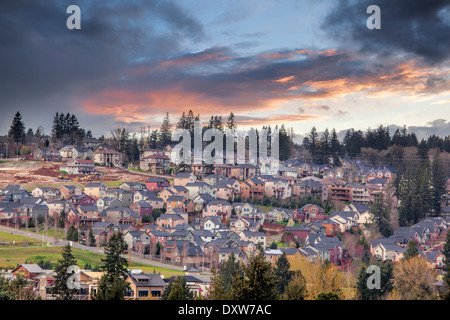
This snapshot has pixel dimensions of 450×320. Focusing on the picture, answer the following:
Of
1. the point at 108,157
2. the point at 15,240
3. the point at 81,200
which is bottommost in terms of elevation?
the point at 15,240

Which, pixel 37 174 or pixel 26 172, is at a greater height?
pixel 26 172

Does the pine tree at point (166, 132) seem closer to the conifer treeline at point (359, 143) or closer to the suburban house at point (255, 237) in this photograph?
the conifer treeline at point (359, 143)

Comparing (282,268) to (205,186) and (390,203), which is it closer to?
(205,186)

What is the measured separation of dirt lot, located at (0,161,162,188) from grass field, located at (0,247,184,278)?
18091mm

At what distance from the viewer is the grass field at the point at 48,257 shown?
31.1 meters

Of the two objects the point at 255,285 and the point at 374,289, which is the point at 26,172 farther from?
the point at 255,285

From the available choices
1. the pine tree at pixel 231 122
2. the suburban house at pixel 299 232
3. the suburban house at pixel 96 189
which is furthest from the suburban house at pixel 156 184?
the pine tree at pixel 231 122

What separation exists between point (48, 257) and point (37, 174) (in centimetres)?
2321

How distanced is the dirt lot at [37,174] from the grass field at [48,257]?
18091mm

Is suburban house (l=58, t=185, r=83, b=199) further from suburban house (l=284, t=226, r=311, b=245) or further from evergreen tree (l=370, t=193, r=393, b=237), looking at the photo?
evergreen tree (l=370, t=193, r=393, b=237)

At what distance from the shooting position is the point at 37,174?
52.8 m

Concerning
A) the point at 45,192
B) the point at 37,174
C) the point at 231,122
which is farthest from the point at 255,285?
the point at 231,122

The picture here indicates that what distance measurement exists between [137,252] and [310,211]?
55.1 feet
